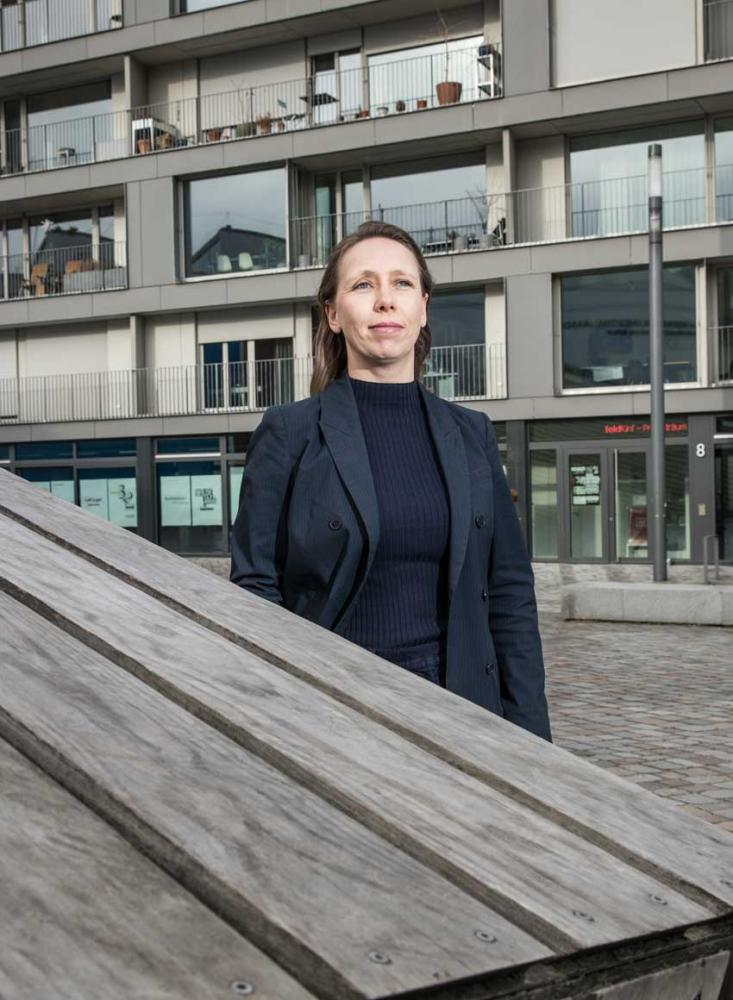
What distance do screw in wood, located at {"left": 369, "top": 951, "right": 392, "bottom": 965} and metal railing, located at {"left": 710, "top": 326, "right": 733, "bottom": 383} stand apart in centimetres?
2576

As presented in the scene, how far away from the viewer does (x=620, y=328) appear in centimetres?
2700

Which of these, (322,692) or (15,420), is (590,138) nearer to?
(15,420)

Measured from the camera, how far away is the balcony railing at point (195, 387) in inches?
1126

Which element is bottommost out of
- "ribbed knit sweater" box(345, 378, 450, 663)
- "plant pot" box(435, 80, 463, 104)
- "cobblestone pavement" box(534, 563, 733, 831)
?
"cobblestone pavement" box(534, 563, 733, 831)

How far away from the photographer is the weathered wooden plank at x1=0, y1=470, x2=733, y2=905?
1.73 meters

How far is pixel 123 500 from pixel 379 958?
3145 centimetres

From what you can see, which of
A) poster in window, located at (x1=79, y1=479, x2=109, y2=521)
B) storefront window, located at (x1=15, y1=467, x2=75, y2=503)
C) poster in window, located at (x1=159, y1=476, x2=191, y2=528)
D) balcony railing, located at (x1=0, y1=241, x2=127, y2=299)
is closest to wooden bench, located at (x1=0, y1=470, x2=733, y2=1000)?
poster in window, located at (x1=159, y1=476, x2=191, y2=528)

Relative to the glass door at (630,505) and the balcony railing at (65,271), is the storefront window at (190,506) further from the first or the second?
the glass door at (630,505)

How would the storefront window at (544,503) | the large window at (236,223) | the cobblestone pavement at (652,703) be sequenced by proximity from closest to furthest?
the cobblestone pavement at (652,703)
the storefront window at (544,503)
the large window at (236,223)

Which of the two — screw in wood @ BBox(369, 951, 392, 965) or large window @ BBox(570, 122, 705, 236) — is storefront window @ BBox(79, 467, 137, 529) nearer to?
large window @ BBox(570, 122, 705, 236)

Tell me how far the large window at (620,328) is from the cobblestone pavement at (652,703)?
11.5 meters

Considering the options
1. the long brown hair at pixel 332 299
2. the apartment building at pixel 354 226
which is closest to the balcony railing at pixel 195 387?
the apartment building at pixel 354 226

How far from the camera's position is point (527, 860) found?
1579 mm

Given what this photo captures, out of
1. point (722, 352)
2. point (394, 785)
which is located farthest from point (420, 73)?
point (394, 785)
